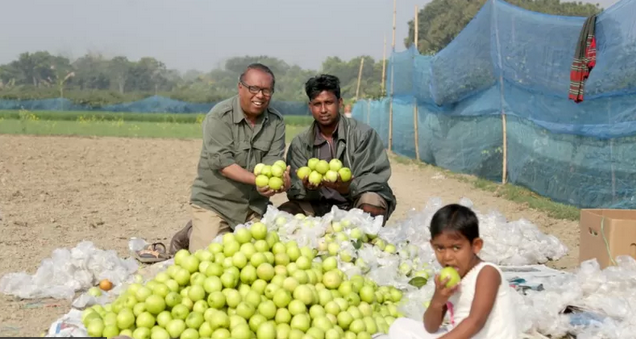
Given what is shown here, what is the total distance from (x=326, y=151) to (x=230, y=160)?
88 cm

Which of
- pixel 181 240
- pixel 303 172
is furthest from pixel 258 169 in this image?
pixel 181 240

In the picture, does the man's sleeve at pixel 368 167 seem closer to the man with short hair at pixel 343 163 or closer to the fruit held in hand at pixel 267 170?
the man with short hair at pixel 343 163

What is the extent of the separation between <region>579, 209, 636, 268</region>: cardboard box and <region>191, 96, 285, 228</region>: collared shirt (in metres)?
2.54

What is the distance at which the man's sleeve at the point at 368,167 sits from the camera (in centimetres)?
591

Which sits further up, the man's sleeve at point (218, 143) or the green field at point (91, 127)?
the man's sleeve at point (218, 143)

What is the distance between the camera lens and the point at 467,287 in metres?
3.10

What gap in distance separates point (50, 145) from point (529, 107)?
1401cm

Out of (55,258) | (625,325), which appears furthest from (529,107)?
(55,258)

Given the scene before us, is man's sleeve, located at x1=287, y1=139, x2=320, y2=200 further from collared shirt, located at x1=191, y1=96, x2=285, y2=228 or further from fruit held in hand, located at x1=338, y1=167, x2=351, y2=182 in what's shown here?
fruit held in hand, located at x1=338, y1=167, x2=351, y2=182

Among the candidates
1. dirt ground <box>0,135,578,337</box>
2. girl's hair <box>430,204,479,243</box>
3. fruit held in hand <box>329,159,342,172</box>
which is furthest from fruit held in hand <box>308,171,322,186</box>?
girl's hair <box>430,204,479,243</box>

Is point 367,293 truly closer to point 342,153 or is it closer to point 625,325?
point 625,325

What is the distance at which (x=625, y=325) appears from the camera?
154 inches

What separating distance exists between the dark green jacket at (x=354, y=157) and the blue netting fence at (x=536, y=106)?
3.26m

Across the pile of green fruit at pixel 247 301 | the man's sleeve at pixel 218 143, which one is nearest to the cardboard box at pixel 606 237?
the pile of green fruit at pixel 247 301
